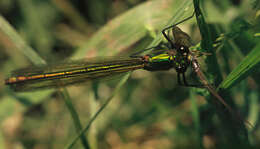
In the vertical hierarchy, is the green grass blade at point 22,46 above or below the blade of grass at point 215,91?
above

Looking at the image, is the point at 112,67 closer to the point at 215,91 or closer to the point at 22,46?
the point at 215,91

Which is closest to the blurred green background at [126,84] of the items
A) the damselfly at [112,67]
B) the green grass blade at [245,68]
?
the green grass blade at [245,68]

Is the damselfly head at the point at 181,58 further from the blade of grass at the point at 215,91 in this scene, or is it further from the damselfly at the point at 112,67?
the blade of grass at the point at 215,91

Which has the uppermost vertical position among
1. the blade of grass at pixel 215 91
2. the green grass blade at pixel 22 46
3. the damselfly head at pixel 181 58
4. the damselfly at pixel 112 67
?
the green grass blade at pixel 22 46

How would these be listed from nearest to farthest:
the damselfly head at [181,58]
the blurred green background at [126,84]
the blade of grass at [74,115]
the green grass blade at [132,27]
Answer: the damselfly head at [181,58]
the blurred green background at [126,84]
the blade of grass at [74,115]
the green grass blade at [132,27]

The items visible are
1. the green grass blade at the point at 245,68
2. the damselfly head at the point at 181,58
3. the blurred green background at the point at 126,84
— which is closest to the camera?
the green grass blade at the point at 245,68

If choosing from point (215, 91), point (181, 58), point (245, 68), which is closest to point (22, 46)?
point (181, 58)

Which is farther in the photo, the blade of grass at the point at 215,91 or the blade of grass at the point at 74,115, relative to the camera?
the blade of grass at the point at 74,115

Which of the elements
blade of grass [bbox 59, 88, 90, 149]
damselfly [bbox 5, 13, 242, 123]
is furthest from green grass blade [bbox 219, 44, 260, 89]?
blade of grass [bbox 59, 88, 90, 149]
